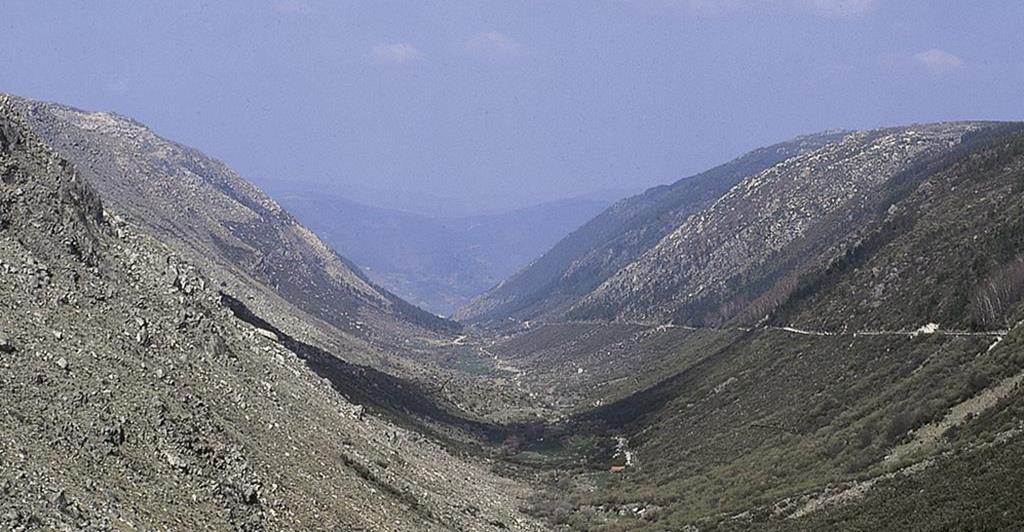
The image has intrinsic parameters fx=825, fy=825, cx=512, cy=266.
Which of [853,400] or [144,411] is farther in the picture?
[853,400]

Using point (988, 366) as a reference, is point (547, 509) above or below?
below

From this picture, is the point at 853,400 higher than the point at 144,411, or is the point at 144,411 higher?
the point at 144,411

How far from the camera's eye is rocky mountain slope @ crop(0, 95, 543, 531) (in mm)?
29062

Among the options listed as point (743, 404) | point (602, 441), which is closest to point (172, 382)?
point (743, 404)

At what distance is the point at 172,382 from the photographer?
4059 cm

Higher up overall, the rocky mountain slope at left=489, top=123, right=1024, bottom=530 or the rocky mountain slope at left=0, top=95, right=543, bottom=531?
the rocky mountain slope at left=0, top=95, right=543, bottom=531

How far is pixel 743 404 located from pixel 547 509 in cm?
3154

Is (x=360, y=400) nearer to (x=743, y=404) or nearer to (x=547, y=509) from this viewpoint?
(x=547, y=509)

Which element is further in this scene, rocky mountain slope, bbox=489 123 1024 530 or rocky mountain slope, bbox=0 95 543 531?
rocky mountain slope, bbox=489 123 1024 530

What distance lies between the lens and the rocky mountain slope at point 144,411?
2906 cm

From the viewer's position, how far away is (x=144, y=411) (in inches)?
1374

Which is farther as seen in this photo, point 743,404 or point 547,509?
point 743,404

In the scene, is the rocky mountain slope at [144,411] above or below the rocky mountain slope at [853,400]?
above

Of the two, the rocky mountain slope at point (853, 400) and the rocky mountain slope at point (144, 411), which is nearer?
the rocky mountain slope at point (144, 411)
